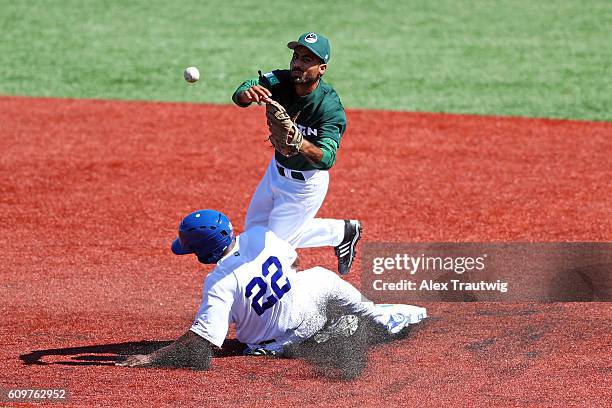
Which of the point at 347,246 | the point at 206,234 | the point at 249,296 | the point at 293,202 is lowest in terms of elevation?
the point at 249,296

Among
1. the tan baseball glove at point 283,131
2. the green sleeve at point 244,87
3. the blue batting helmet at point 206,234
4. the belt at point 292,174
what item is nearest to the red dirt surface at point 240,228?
the blue batting helmet at point 206,234

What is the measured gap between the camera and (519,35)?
1554 centimetres

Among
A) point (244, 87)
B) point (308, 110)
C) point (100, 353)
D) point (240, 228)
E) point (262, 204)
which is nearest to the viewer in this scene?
point (100, 353)

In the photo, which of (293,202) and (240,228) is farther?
(240,228)

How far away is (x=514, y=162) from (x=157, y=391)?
6.00m

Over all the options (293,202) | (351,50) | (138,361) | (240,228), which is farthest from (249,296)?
(351,50)

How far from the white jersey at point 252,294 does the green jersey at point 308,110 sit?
0.67 m

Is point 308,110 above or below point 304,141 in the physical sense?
above

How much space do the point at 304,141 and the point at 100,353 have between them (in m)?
1.75

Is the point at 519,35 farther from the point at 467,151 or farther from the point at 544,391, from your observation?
the point at 544,391

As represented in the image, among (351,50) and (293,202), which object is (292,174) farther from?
(351,50)

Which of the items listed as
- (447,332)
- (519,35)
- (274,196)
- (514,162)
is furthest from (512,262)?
(519,35)

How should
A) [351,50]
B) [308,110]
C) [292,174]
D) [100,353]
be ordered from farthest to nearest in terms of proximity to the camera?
[351,50], [292,174], [308,110], [100,353]

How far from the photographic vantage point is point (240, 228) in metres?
8.66
